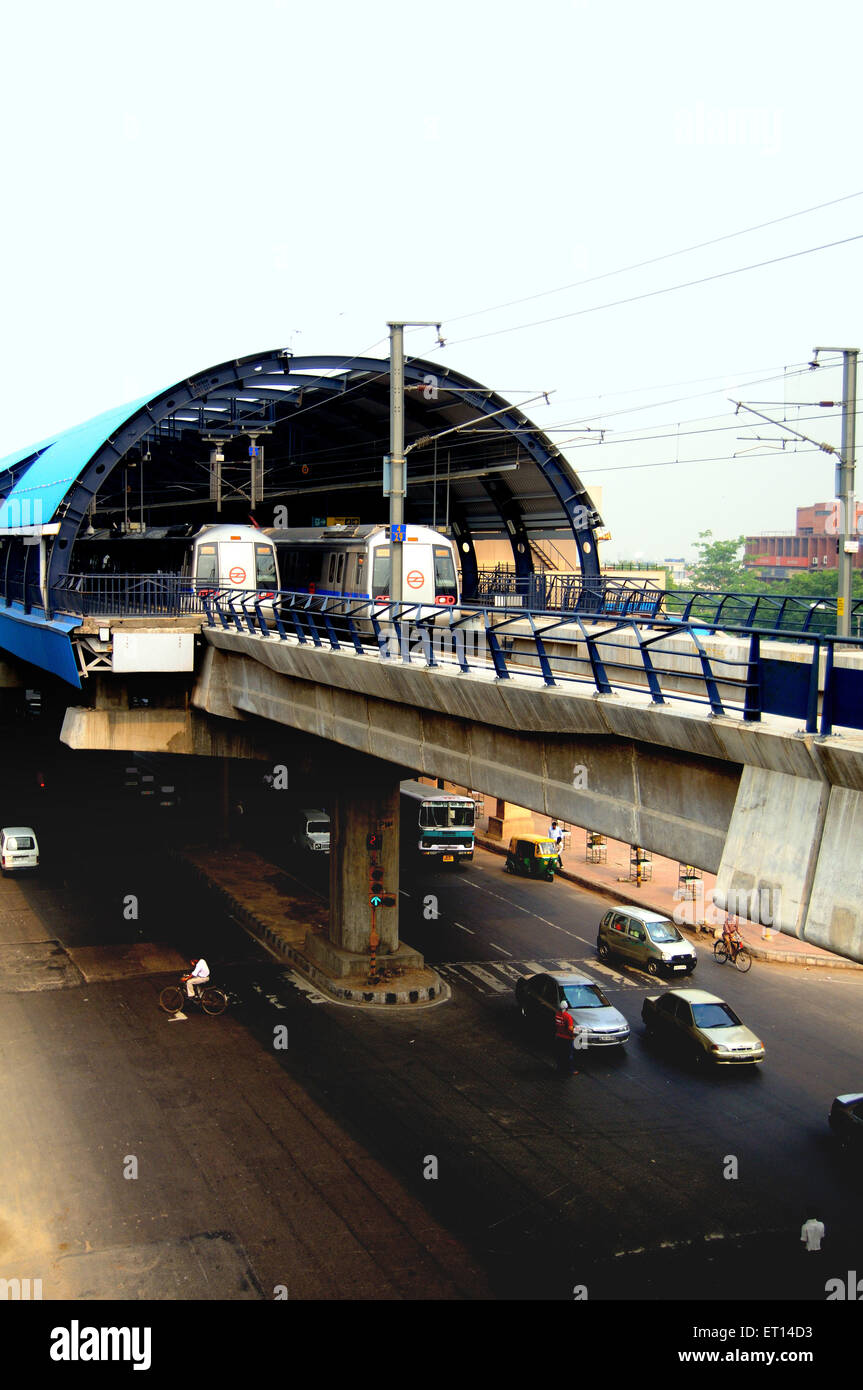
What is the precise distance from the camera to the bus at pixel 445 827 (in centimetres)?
4003

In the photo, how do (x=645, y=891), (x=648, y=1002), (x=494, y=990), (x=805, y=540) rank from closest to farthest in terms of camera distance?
(x=648, y=1002) < (x=494, y=990) < (x=645, y=891) < (x=805, y=540)

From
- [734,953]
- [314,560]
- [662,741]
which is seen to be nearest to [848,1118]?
[662,741]

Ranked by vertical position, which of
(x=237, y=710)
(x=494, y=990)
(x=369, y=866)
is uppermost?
(x=237, y=710)

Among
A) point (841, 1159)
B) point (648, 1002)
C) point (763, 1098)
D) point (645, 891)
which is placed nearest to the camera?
point (841, 1159)

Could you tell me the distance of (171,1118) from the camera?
62.3 feet

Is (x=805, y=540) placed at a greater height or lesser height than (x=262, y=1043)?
greater

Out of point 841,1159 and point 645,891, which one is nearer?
point 841,1159

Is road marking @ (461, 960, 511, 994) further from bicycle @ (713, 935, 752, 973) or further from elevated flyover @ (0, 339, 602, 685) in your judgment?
elevated flyover @ (0, 339, 602, 685)

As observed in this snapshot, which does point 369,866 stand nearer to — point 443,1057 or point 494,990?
point 494,990

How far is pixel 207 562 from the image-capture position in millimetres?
31344

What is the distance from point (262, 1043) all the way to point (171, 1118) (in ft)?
12.3

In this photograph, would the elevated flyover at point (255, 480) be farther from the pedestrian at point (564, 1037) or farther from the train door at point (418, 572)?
the pedestrian at point (564, 1037)

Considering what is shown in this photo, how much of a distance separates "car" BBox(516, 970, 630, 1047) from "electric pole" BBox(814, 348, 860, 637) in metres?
9.07
